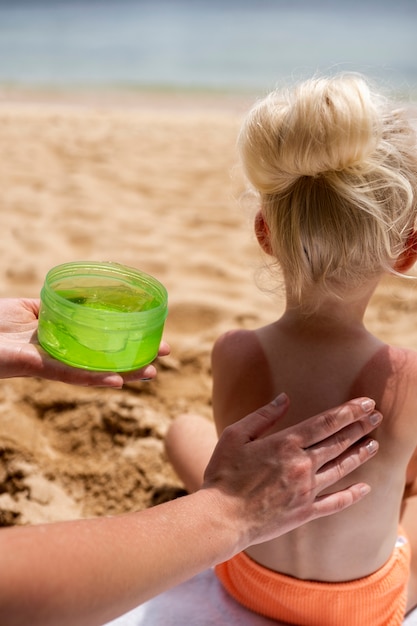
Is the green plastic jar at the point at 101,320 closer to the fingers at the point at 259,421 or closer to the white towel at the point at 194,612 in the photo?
the fingers at the point at 259,421

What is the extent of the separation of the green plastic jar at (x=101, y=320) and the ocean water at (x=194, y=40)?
6622 millimetres

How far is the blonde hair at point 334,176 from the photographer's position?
1105mm

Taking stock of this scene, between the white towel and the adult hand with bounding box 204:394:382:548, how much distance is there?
40 centimetres

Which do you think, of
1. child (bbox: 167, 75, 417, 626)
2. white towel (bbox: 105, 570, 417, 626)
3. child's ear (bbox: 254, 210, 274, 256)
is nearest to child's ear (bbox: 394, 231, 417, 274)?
child (bbox: 167, 75, 417, 626)

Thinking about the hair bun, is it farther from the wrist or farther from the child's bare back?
the wrist

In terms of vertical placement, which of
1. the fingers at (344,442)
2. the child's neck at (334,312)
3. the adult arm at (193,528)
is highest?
the child's neck at (334,312)

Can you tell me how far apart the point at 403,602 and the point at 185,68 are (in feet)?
31.9

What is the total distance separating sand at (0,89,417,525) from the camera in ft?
6.04

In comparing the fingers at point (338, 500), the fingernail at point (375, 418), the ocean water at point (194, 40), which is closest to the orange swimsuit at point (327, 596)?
the fingers at point (338, 500)

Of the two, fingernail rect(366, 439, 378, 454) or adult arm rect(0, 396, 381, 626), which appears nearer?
adult arm rect(0, 396, 381, 626)

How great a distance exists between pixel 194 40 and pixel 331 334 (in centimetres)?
1223

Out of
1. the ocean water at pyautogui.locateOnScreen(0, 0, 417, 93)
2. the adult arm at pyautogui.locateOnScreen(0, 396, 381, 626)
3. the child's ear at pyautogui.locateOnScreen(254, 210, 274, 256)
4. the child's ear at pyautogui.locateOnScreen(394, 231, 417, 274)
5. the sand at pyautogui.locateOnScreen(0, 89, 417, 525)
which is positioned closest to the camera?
the adult arm at pyautogui.locateOnScreen(0, 396, 381, 626)

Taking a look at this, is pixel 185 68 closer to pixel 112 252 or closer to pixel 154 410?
pixel 112 252

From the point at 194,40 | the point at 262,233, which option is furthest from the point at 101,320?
the point at 194,40
